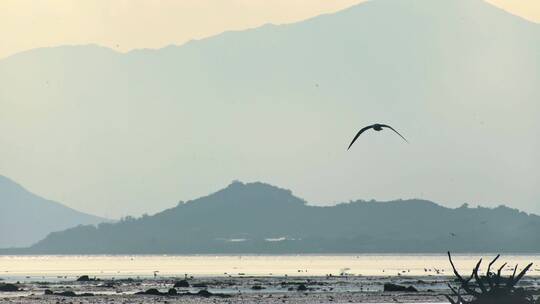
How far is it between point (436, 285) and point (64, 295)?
136 feet

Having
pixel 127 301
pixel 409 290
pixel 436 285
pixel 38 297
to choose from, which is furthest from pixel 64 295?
pixel 436 285

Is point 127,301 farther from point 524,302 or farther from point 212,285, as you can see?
point 524,302

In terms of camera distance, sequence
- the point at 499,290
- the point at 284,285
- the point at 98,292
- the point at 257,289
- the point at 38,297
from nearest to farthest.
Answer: the point at 499,290, the point at 38,297, the point at 98,292, the point at 257,289, the point at 284,285

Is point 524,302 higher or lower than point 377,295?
lower

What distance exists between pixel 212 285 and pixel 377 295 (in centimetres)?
3373

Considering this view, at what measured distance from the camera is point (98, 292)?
10762cm

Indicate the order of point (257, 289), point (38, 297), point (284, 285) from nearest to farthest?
1. point (38, 297)
2. point (257, 289)
3. point (284, 285)

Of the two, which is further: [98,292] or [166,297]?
[98,292]

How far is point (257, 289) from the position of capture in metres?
115

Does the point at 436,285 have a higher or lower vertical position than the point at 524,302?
higher

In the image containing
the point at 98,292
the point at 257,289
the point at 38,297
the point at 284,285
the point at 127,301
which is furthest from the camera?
the point at 284,285

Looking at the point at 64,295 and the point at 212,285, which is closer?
the point at 64,295

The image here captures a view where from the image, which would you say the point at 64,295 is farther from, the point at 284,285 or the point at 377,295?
the point at 284,285

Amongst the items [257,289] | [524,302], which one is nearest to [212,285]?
[257,289]
